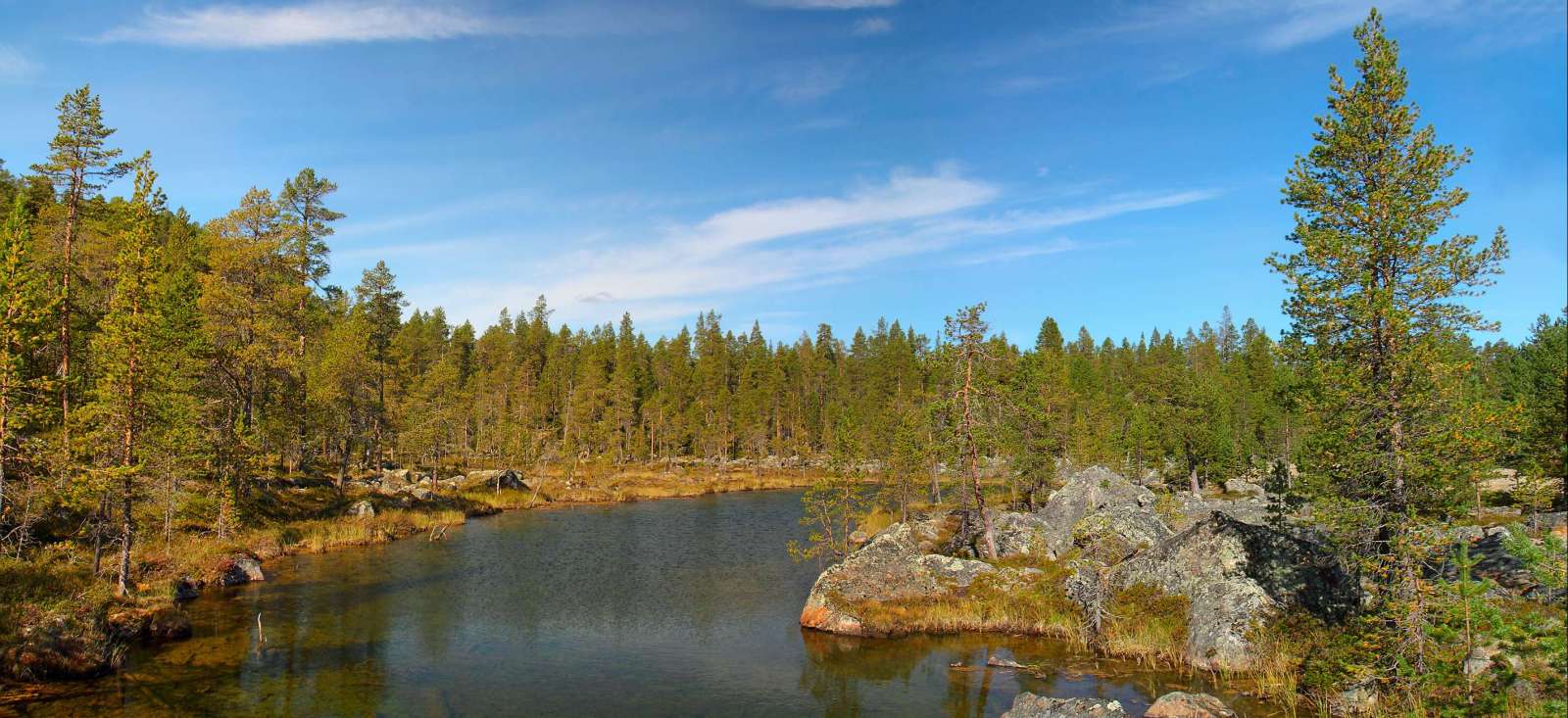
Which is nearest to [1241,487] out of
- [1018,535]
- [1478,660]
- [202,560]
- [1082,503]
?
[1082,503]

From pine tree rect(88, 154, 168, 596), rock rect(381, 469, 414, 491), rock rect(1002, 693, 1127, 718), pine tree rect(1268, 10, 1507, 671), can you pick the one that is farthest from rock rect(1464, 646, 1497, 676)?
rock rect(381, 469, 414, 491)

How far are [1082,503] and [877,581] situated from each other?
58.3ft

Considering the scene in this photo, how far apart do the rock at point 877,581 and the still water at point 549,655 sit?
3.04ft

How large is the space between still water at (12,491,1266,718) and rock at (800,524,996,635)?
0.93m

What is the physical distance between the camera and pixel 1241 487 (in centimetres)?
8288

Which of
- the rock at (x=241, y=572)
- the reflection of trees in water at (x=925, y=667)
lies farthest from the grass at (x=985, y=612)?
the rock at (x=241, y=572)

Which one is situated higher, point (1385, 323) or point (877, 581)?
point (1385, 323)

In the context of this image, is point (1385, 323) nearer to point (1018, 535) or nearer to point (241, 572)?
point (1018, 535)

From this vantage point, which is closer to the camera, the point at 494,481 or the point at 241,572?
the point at 241,572

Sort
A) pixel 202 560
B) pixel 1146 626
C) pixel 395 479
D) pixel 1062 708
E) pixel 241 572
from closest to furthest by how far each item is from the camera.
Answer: pixel 1062 708 < pixel 1146 626 < pixel 202 560 < pixel 241 572 < pixel 395 479

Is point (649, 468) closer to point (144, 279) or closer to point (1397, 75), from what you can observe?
point (144, 279)

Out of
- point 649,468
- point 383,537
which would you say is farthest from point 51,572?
point 649,468

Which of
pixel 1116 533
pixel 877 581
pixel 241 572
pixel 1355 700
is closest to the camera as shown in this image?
pixel 1355 700

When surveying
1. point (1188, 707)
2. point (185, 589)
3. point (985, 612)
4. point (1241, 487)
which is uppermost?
point (1241, 487)
